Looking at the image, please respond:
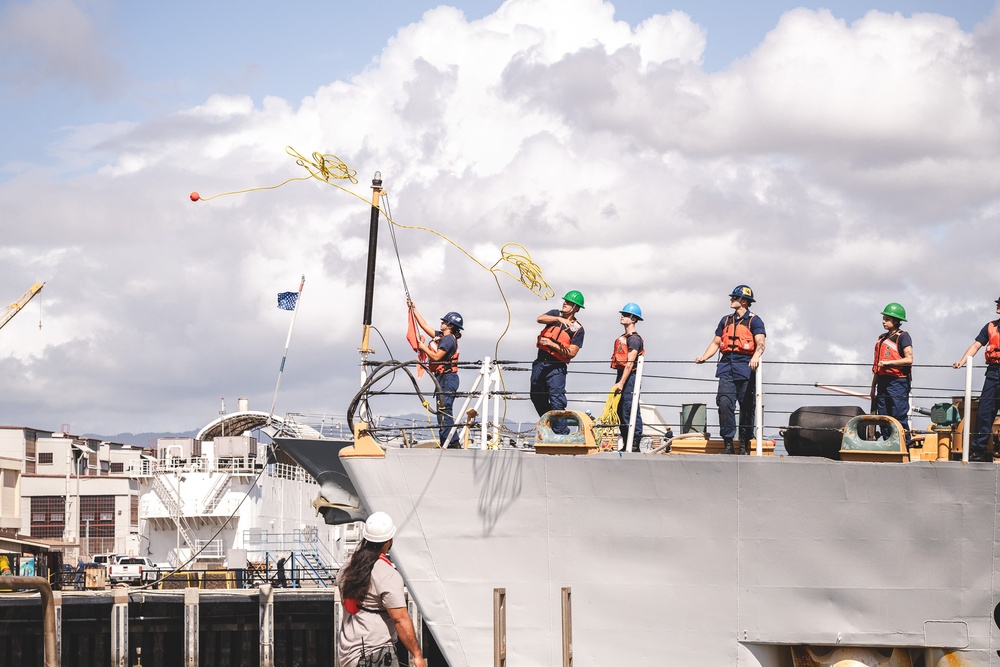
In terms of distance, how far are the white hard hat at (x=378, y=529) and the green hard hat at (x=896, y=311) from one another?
22.3 feet

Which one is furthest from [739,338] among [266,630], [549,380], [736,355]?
[266,630]

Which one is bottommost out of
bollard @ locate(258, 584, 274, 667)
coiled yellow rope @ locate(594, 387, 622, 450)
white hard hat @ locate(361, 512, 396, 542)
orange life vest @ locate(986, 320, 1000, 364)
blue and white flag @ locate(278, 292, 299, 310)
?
bollard @ locate(258, 584, 274, 667)

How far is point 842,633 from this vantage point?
11086mm

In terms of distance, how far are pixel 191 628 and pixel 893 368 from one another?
16.3 meters

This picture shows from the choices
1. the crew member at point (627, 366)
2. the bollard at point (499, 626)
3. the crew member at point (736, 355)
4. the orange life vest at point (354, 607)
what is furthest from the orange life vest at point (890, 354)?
the orange life vest at point (354, 607)

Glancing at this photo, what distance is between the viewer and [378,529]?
23.0 feet

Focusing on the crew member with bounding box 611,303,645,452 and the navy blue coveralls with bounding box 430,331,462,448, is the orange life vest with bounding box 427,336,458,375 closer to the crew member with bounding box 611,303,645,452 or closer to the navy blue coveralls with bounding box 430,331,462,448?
the navy blue coveralls with bounding box 430,331,462,448

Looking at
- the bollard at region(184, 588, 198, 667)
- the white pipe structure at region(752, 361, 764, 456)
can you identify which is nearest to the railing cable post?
the white pipe structure at region(752, 361, 764, 456)

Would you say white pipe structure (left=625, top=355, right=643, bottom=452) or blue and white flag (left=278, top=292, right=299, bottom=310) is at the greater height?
blue and white flag (left=278, top=292, right=299, bottom=310)

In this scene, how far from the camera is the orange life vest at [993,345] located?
11648mm

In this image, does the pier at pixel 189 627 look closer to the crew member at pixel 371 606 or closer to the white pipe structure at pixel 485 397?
the white pipe structure at pixel 485 397

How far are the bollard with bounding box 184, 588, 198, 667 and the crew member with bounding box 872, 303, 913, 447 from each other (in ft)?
51.8

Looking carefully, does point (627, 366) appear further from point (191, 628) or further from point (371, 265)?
point (191, 628)

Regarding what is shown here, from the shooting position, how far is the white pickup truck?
34.1 metres
